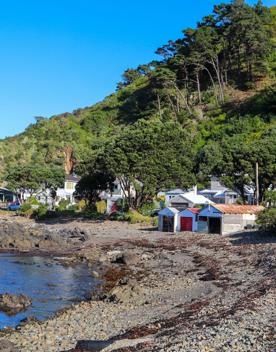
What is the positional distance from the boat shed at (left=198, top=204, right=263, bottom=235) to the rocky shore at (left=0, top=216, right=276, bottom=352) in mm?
4611

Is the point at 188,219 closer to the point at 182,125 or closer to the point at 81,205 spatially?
the point at 81,205

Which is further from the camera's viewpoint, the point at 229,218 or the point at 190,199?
the point at 190,199

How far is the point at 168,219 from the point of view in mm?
58844

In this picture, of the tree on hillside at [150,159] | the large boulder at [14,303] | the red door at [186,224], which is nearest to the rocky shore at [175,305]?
the large boulder at [14,303]

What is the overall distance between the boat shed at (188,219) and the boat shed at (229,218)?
7.52 ft

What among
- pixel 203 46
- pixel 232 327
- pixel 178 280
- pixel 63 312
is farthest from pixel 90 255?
pixel 203 46

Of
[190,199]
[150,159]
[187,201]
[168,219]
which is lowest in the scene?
[168,219]

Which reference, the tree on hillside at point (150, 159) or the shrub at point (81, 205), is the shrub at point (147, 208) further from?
the shrub at point (81, 205)

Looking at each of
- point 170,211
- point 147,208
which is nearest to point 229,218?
point 170,211

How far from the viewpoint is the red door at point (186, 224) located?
57188 millimetres

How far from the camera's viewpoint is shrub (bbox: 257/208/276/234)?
46781 mm

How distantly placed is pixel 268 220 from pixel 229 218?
5970 mm

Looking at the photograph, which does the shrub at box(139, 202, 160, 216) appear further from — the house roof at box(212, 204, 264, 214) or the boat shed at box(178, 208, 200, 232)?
the house roof at box(212, 204, 264, 214)

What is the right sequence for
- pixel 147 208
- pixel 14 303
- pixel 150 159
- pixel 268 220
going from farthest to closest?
1. pixel 147 208
2. pixel 150 159
3. pixel 268 220
4. pixel 14 303
